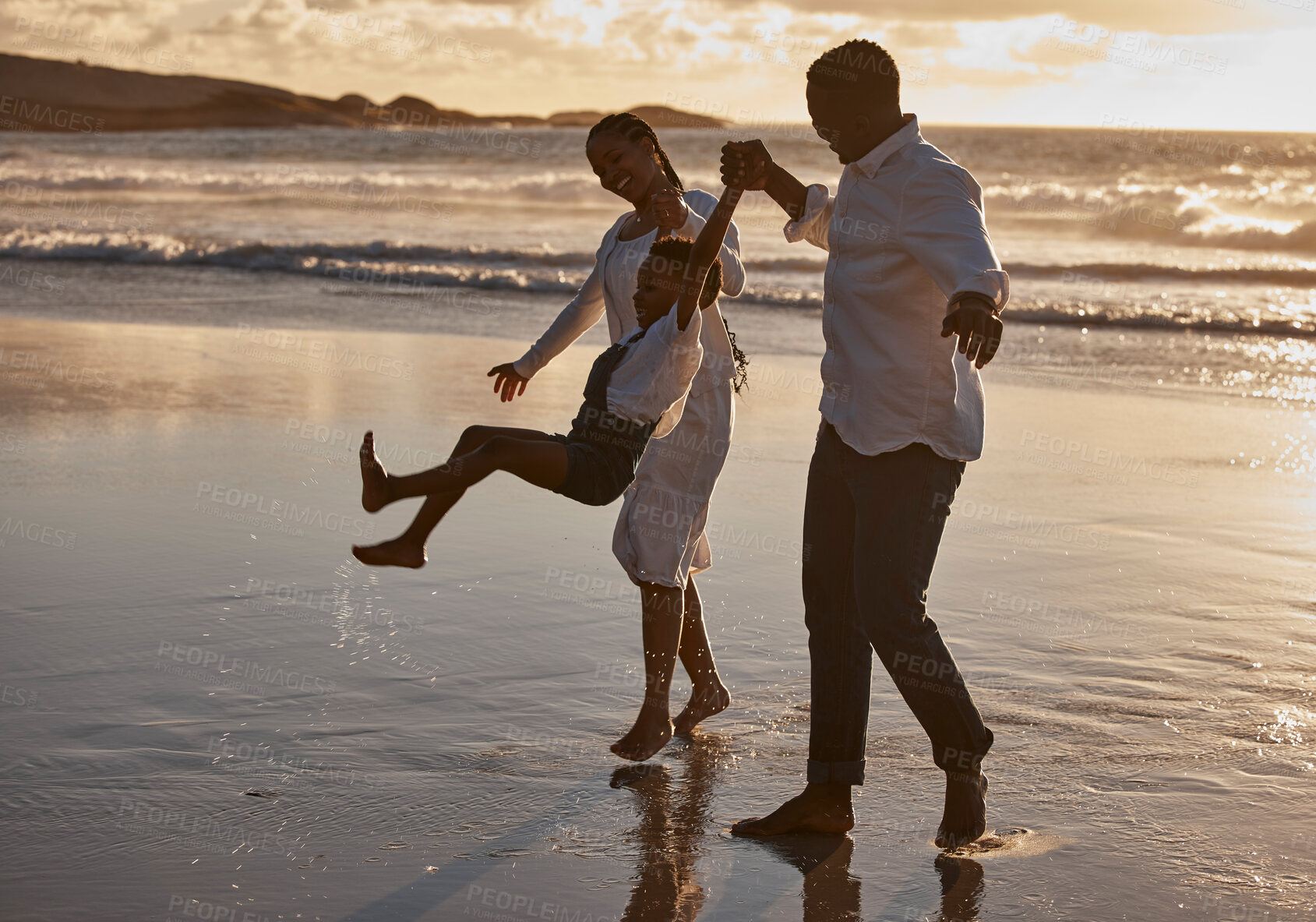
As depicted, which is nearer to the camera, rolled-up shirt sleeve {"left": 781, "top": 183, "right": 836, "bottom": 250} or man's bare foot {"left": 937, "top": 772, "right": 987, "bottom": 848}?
man's bare foot {"left": 937, "top": 772, "right": 987, "bottom": 848}

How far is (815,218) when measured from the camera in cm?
329

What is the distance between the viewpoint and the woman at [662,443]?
11.9 ft

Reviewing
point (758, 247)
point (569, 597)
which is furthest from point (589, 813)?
point (758, 247)

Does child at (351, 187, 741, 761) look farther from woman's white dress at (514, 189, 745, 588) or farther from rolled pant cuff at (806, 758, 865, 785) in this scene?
rolled pant cuff at (806, 758, 865, 785)

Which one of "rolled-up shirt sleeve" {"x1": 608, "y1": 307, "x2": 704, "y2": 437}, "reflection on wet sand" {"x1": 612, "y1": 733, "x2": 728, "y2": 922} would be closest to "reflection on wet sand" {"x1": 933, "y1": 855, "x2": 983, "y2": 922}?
"reflection on wet sand" {"x1": 612, "y1": 733, "x2": 728, "y2": 922}

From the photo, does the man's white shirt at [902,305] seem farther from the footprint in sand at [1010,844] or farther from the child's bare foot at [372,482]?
the child's bare foot at [372,482]

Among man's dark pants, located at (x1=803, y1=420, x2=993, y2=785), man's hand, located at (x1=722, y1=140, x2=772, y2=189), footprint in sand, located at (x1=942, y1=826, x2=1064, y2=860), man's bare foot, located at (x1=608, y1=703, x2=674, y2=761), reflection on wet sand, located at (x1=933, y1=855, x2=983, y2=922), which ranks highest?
man's hand, located at (x1=722, y1=140, x2=772, y2=189)

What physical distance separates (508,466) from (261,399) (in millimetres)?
5401

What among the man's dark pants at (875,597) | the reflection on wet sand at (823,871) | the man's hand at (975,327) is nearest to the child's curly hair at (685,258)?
the man's dark pants at (875,597)

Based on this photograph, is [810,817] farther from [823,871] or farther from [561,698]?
[561,698]

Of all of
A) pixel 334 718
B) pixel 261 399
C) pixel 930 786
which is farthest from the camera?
pixel 261 399

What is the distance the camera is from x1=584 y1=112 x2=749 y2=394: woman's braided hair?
3.49 meters

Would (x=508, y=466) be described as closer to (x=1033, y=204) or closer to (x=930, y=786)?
(x=930, y=786)

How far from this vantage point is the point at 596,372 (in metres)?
3.52
